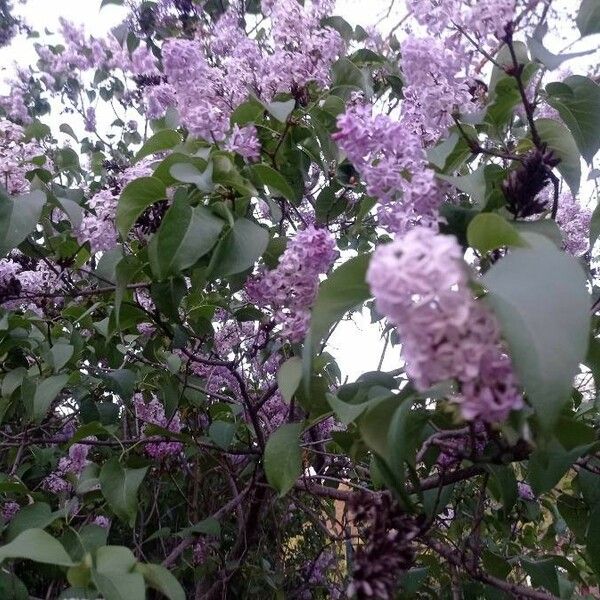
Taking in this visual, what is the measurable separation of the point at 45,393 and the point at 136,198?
17.9 inches

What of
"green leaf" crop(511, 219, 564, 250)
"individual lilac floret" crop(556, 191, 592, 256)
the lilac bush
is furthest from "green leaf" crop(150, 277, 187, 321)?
"individual lilac floret" crop(556, 191, 592, 256)

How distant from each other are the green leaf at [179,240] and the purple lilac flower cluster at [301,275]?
0.09m

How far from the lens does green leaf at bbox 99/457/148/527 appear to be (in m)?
1.05

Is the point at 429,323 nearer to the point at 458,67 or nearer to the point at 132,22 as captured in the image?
the point at 458,67

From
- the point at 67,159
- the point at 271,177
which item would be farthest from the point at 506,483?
the point at 67,159

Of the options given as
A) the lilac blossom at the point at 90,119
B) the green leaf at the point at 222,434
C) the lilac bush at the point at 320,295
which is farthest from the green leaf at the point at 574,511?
the lilac blossom at the point at 90,119

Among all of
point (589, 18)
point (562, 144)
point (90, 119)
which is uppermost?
point (90, 119)

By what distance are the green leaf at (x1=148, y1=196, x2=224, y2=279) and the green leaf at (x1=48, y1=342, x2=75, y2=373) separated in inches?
18.1

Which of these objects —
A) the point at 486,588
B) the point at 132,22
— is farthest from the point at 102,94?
the point at 486,588

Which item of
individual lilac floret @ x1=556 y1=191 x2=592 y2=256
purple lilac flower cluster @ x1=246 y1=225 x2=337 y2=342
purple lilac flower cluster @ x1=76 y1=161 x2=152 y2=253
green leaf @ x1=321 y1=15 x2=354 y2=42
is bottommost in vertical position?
purple lilac flower cluster @ x1=246 y1=225 x2=337 y2=342

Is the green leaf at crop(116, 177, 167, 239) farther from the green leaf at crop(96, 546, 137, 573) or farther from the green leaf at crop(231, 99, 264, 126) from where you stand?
the green leaf at crop(96, 546, 137, 573)

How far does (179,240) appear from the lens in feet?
2.64

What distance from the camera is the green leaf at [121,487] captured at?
105 centimetres

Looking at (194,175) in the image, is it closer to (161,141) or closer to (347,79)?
(161,141)
